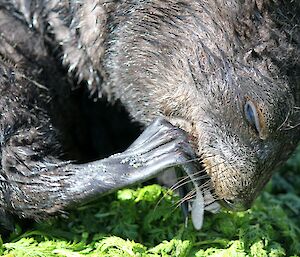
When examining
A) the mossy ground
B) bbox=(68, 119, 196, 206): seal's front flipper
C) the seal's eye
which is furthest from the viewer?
the mossy ground

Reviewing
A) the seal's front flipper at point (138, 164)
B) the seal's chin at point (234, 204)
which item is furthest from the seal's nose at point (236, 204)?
the seal's front flipper at point (138, 164)

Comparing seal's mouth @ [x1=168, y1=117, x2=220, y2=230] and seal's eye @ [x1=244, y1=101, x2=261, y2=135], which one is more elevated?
seal's eye @ [x1=244, y1=101, x2=261, y2=135]

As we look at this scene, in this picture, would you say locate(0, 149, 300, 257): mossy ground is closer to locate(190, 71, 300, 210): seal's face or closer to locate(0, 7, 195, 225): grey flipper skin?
locate(0, 7, 195, 225): grey flipper skin

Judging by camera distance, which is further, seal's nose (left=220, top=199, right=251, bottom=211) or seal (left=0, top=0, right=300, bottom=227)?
seal's nose (left=220, top=199, right=251, bottom=211)

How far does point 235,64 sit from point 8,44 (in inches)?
45.4

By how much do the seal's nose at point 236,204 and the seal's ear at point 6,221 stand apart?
2.84ft

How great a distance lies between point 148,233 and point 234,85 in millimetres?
842

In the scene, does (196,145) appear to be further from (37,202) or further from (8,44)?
(8,44)

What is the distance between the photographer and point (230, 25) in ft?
10.5

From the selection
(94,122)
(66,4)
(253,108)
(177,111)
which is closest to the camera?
(253,108)

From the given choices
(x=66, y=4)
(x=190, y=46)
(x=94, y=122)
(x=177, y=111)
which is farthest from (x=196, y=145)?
(x=94, y=122)

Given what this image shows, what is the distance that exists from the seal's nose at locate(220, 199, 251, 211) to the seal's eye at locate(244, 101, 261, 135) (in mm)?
319

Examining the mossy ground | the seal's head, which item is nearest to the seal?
the seal's head

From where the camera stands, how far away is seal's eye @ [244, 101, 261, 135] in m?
3.12
